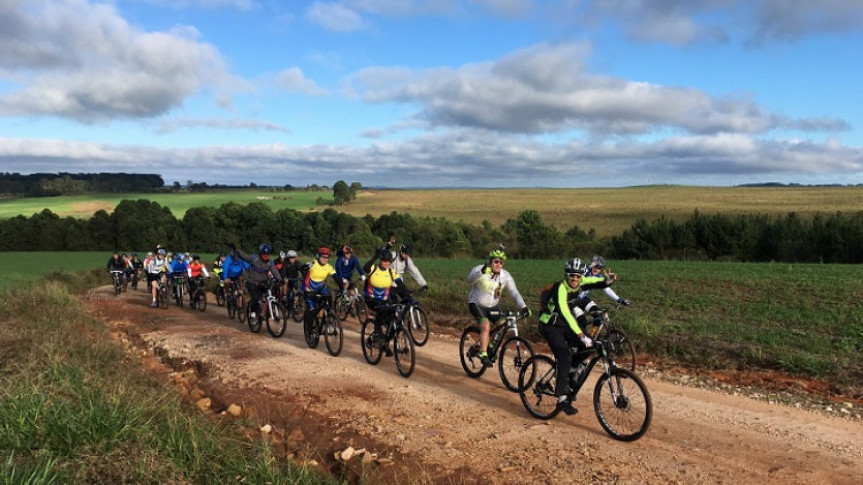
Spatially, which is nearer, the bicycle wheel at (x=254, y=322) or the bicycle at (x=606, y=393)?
the bicycle at (x=606, y=393)

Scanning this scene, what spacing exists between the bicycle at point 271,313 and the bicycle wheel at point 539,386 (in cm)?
747

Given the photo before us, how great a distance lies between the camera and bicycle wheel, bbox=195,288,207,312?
1952 centimetres

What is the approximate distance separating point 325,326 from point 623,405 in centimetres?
653

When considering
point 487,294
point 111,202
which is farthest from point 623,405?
point 111,202

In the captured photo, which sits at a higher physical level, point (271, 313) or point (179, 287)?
point (271, 313)

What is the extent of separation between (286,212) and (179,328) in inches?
2492

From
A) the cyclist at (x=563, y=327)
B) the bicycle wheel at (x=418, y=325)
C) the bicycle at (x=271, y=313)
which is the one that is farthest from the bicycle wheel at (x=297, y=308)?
the cyclist at (x=563, y=327)

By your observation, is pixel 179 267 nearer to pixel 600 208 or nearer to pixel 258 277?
pixel 258 277

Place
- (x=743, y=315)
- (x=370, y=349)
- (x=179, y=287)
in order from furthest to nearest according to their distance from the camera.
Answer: (x=179, y=287) → (x=743, y=315) → (x=370, y=349)

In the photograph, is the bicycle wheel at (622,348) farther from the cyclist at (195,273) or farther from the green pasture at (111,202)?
the green pasture at (111,202)

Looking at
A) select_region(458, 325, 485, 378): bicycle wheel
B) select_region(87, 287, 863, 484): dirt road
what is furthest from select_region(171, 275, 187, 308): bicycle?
select_region(458, 325, 485, 378): bicycle wheel

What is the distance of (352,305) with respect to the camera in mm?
15945

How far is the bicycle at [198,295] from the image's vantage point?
19547 millimetres

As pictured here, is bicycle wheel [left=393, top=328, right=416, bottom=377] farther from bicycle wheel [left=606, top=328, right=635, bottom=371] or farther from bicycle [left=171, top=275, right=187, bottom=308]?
bicycle [left=171, top=275, right=187, bottom=308]
